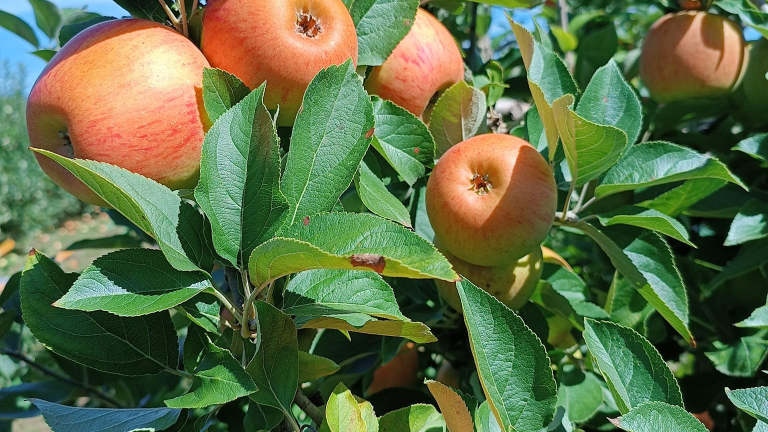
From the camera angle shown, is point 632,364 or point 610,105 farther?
point 610,105

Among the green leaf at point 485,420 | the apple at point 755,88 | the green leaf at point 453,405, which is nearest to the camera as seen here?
the green leaf at point 453,405

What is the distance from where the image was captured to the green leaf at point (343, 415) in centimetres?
64

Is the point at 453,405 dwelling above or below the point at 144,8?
below

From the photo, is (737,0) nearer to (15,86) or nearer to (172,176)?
(172,176)

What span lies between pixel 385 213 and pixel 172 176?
0.84ft

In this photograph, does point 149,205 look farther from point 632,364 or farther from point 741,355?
point 741,355

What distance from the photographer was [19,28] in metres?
1.35

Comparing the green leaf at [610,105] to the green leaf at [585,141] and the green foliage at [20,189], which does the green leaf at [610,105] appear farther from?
the green foliage at [20,189]

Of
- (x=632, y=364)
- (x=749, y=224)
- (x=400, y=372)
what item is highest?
(x=632, y=364)

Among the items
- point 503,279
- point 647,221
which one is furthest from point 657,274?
point 503,279

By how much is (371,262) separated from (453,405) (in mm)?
211

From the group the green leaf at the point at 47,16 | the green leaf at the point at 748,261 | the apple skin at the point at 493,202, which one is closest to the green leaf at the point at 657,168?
the apple skin at the point at 493,202

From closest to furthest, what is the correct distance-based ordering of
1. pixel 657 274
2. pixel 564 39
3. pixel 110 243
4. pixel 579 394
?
pixel 657 274, pixel 579 394, pixel 110 243, pixel 564 39

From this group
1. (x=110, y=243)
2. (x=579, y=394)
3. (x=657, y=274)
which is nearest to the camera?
(x=657, y=274)
